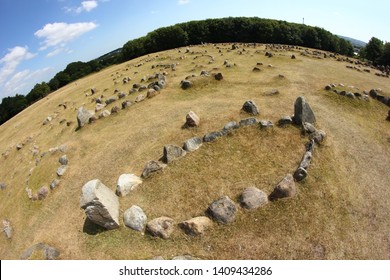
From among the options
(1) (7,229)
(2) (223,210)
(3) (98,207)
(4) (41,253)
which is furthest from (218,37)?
(4) (41,253)

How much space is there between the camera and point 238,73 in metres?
37.3

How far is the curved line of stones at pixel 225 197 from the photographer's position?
46.3 ft

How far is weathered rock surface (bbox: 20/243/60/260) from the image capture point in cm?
1474

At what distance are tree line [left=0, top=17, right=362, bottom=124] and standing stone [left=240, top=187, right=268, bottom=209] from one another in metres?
76.5

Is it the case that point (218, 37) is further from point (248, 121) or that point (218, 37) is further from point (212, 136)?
point (212, 136)

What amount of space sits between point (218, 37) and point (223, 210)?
81.5m

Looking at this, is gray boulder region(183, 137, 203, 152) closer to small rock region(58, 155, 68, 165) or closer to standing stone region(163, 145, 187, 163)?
standing stone region(163, 145, 187, 163)

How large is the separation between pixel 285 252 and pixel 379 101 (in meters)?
21.0

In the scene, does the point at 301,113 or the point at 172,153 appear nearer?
the point at 172,153

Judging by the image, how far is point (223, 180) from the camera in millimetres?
16688

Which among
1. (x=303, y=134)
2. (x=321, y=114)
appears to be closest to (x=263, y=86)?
(x=321, y=114)

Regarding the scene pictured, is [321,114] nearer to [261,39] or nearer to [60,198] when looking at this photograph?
[60,198]

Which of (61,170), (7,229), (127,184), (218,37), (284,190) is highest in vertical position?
(218,37)

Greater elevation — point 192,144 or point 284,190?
point 192,144
